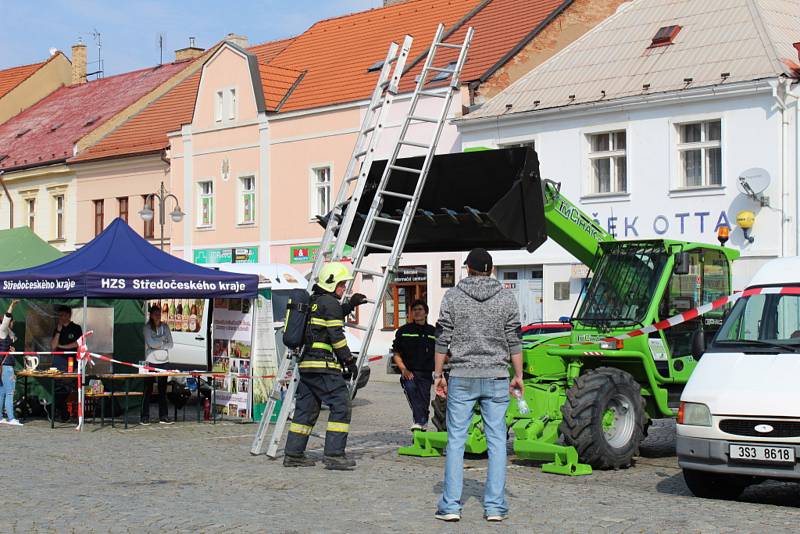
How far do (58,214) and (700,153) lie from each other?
92.9 ft

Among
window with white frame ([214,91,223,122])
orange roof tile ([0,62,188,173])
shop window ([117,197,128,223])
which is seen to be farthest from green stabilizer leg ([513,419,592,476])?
orange roof tile ([0,62,188,173])

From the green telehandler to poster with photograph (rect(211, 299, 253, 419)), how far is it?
497 centimetres

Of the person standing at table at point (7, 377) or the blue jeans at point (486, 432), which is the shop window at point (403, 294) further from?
the blue jeans at point (486, 432)

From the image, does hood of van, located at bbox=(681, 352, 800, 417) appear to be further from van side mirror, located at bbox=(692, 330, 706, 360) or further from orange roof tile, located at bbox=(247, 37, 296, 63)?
orange roof tile, located at bbox=(247, 37, 296, 63)

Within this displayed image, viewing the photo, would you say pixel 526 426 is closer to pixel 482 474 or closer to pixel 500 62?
pixel 482 474

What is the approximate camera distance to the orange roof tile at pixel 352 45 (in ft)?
126

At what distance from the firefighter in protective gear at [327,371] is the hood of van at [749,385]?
3.39m

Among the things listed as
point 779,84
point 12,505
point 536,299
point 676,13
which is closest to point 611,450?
point 12,505

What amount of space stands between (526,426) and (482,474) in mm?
819

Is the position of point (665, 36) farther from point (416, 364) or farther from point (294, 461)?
point (294, 461)

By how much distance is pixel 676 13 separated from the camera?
106 feet

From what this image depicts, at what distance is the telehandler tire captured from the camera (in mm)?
12398

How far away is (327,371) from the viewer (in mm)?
12508

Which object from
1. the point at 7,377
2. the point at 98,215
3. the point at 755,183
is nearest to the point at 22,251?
the point at 7,377
